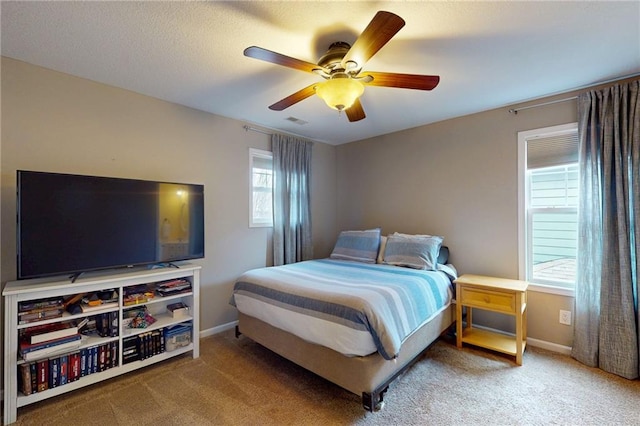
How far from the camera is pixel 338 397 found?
2.00m

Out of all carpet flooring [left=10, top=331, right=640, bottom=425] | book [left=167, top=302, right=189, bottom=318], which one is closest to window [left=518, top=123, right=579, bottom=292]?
carpet flooring [left=10, top=331, right=640, bottom=425]

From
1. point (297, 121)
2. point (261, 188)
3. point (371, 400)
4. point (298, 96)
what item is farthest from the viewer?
point (261, 188)

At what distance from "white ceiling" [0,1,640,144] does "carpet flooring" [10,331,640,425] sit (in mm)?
2455

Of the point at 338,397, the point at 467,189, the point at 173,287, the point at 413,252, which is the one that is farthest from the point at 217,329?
the point at 467,189

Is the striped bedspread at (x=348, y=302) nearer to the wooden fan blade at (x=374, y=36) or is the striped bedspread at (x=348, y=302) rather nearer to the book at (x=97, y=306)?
the book at (x=97, y=306)

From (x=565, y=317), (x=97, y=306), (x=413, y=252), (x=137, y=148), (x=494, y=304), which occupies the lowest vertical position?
(x=565, y=317)

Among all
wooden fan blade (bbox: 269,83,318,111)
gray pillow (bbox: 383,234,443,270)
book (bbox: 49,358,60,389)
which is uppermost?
wooden fan blade (bbox: 269,83,318,111)

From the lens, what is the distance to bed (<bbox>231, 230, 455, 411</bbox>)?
179 cm

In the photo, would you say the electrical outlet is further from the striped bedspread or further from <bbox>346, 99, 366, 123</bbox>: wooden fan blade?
<bbox>346, 99, 366, 123</bbox>: wooden fan blade

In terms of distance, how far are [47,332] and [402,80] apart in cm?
295

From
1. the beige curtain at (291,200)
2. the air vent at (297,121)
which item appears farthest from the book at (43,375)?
the air vent at (297,121)

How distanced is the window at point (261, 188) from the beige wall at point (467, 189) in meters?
1.48

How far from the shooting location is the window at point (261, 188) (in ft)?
11.6

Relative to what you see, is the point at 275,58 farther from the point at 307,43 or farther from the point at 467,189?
the point at 467,189
